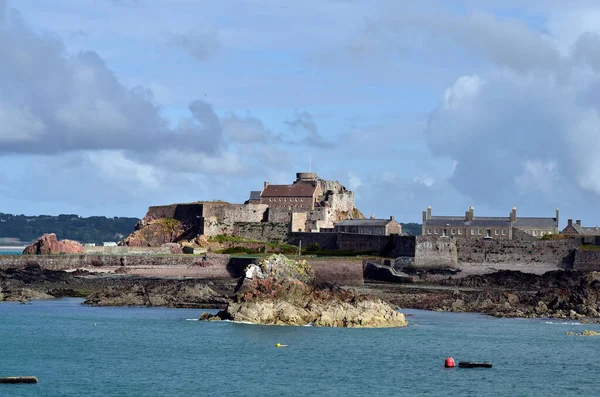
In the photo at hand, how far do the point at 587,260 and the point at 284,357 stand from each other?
141 feet

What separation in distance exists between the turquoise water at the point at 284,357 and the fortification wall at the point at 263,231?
123 ft

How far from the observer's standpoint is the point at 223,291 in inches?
2504

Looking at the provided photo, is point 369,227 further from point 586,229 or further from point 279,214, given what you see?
point 586,229

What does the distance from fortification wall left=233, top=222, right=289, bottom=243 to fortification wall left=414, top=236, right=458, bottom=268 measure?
14.7 metres

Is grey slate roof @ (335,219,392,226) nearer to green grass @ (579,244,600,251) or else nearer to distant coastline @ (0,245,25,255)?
green grass @ (579,244,600,251)

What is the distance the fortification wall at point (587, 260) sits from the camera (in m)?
77.2

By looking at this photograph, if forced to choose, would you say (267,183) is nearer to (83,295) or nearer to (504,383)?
(83,295)

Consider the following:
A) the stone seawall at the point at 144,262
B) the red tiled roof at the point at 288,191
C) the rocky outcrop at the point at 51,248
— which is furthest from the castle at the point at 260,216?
the stone seawall at the point at 144,262

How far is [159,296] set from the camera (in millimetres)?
59125

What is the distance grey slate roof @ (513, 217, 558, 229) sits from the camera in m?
100

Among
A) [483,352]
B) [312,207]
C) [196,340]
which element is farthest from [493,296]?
[312,207]

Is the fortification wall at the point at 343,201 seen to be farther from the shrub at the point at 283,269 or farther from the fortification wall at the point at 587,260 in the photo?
the shrub at the point at 283,269

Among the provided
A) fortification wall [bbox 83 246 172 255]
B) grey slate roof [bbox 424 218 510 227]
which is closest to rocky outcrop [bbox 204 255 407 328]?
fortification wall [bbox 83 246 172 255]

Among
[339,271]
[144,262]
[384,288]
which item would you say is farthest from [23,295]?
[384,288]
